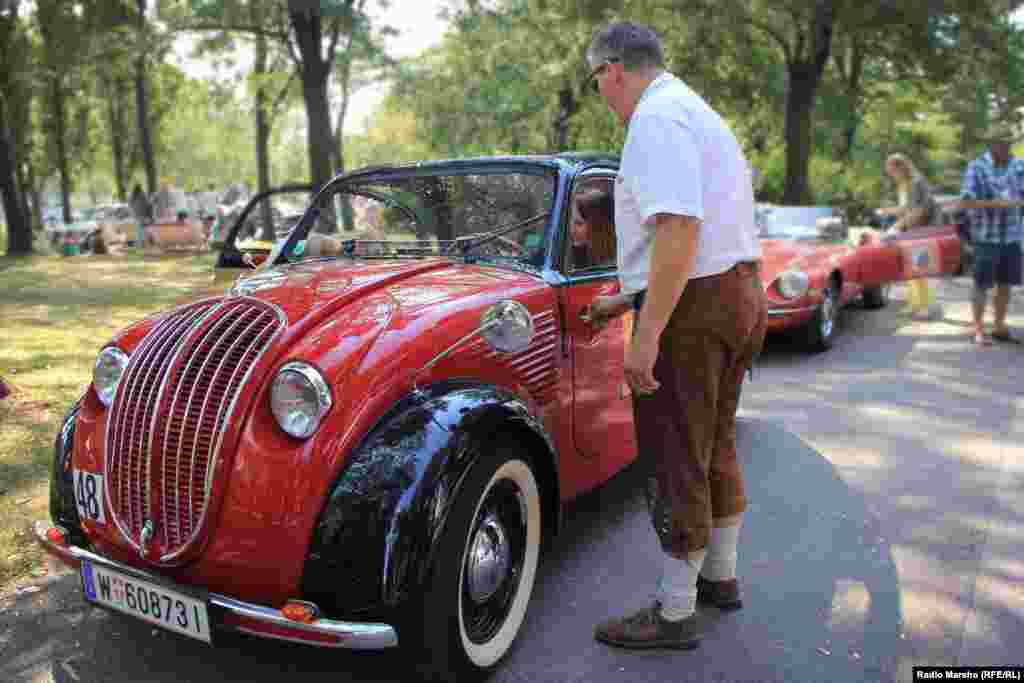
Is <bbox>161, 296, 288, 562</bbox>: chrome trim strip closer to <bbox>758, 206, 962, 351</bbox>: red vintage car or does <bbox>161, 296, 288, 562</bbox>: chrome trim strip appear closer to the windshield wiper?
the windshield wiper

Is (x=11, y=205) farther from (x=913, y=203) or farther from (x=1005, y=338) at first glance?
(x=1005, y=338)

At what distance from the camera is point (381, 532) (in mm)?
2266

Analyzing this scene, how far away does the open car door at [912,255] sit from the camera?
8648 millimetres

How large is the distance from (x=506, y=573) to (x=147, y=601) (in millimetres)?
1163

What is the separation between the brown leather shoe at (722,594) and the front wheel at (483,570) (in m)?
0.70

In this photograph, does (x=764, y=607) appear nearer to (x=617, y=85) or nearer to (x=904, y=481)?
(x=904, y=481)

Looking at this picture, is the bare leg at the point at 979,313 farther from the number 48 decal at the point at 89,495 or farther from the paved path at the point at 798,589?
the number 48 decal at the point at 89,495

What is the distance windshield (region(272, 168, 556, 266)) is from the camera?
140 inches

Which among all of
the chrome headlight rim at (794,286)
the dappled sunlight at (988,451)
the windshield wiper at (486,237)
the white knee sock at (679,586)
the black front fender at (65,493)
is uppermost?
the windshield wiper at (486,237)

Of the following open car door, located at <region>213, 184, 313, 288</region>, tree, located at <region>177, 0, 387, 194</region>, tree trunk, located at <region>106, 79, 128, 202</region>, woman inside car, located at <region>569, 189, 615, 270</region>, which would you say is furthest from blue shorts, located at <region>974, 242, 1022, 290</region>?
tree trunk, located at <region>106, 79, 128, 202</region>

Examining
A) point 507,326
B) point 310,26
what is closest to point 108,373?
point 507,326

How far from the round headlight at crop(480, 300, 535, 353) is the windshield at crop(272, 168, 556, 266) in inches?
18.3

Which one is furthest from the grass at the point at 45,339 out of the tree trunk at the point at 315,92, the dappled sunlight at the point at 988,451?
the dappled sunlight at the point at 988,451

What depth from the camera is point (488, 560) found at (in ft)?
8.89
